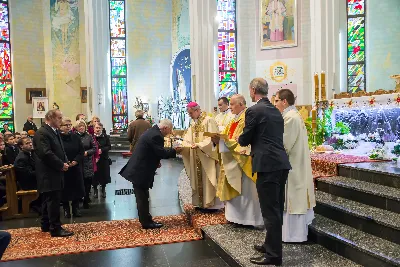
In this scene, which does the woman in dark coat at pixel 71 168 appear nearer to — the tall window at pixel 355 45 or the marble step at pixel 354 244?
the marble step at pixel 354 244

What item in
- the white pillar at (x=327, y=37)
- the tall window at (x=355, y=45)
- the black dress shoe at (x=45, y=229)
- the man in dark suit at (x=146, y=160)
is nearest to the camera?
the man in dark suit at (x=146, y=160)

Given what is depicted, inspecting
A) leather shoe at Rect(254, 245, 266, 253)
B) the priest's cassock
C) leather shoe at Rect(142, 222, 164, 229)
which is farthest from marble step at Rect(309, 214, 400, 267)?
leather shoe at Rect(142, 222, 164, 229)

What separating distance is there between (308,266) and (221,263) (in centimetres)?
103

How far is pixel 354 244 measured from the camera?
381cm

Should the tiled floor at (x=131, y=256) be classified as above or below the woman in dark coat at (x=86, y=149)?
below

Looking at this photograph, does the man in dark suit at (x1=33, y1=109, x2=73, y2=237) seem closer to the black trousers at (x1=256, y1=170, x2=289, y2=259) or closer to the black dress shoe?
the black dress shoe

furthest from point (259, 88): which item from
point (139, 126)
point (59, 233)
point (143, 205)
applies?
point (139, 126)

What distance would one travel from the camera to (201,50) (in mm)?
15148

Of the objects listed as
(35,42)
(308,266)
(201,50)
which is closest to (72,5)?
(35,42)

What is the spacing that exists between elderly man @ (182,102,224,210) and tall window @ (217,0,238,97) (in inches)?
474

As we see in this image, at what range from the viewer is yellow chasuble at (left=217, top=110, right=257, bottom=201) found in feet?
16.5

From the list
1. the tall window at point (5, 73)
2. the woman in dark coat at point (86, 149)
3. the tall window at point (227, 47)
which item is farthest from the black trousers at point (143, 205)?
the tall window at point (5, 73)

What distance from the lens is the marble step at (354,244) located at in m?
3.50

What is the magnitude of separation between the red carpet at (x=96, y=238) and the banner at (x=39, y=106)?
1411 cm
